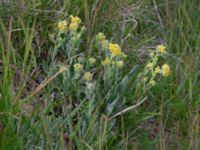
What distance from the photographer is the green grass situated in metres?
1.62

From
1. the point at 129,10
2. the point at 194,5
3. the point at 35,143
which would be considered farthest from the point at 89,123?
the point at 194,5

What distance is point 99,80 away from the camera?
189cm

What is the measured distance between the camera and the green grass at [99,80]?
63.8 inches

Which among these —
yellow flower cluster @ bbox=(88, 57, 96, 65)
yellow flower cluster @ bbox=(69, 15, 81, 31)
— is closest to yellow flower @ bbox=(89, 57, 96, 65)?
yellow flower cluster @ bbox=(88, 57, 96, 65)

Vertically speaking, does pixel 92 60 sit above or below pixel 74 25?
below

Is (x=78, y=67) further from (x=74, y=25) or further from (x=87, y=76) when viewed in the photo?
(x=74, y=25)

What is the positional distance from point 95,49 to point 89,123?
0.46m

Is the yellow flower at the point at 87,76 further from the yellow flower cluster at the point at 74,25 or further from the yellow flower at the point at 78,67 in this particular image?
the yellow flower cluster at the point at 74,25

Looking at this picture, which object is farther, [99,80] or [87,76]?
[99,80]

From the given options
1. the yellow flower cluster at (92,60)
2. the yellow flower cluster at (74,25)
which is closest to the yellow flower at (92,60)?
the yellow flower cluster at (92,60)

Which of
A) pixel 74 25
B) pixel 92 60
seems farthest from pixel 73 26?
pixel 92 60

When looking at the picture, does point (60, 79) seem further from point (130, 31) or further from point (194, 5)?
point (194, 5)

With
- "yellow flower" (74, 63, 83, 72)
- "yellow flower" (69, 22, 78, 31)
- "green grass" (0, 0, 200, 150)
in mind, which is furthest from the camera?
"yellow flower" (69, 22, 78, 31)

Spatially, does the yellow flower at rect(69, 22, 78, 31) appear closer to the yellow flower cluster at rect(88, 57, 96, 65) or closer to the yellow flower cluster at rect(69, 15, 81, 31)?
the yellow flower cluster at rect(69, 15, 81, 31)
